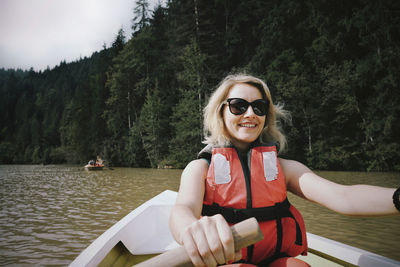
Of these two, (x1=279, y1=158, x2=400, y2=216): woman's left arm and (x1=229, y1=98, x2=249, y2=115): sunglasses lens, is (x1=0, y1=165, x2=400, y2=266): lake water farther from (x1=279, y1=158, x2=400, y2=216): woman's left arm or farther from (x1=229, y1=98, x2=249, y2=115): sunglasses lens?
(x1=229, y1=98, x2=249, y2=115): sunglasses lens

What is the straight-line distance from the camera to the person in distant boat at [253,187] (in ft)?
3.62

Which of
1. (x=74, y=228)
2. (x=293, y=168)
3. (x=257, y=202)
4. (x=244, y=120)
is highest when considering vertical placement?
(x=244, y=120)

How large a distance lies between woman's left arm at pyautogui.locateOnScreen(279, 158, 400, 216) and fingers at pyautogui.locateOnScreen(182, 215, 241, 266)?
2.38 feet

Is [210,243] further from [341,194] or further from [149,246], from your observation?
[149,246]

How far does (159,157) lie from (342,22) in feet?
52.1

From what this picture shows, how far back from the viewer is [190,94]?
18.5m

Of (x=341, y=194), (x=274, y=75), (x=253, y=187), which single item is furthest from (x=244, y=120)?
(x=274, y=75)

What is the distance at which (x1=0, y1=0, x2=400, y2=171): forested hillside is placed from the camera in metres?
13.3

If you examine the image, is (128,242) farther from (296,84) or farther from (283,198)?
(296,84)

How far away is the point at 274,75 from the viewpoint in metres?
16.2

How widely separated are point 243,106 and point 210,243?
0.86m

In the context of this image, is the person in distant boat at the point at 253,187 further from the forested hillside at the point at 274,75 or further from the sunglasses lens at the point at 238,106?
the forested hillside at the point at 274,75

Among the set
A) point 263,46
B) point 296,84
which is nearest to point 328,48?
point 296,84

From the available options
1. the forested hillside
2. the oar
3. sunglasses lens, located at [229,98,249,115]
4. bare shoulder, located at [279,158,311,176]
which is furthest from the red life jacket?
the forested hillside
